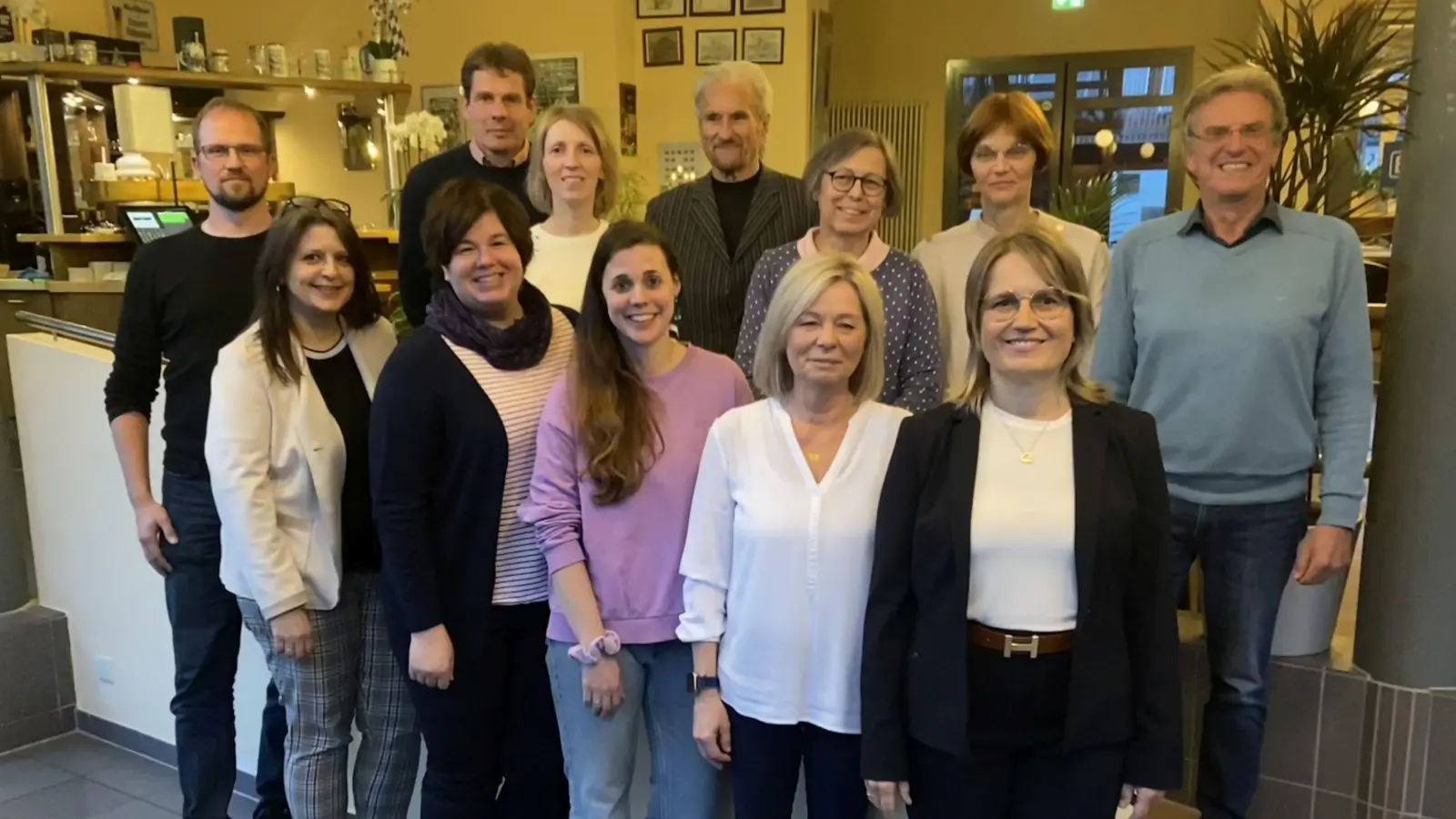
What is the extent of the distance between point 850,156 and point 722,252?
21.0 inches

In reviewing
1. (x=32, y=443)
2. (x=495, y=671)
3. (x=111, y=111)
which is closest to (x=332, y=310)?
(x=495, y=671)

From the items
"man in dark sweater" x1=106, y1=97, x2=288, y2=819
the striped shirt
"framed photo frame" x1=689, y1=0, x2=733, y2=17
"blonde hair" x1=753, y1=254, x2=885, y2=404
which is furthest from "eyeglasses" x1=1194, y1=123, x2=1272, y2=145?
"framed photo frame" x1=689, y1=0, x2=733, y2=17

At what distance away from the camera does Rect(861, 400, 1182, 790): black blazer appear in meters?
1.52

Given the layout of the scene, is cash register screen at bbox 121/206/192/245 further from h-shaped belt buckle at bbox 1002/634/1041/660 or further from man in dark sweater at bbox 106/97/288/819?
h-shaped belt buckle at bbox 1002/634/1041/660

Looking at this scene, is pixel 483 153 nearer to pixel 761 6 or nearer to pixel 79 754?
pixel 79 754

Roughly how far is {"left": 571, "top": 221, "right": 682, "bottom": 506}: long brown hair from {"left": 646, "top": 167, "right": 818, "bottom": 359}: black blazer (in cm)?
69

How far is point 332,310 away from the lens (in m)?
2.09

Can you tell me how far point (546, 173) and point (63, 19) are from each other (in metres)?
6.27

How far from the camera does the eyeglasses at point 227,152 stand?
7.55ft

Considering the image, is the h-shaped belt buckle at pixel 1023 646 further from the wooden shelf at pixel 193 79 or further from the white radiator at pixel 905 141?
the white radiator at pixel 905 141

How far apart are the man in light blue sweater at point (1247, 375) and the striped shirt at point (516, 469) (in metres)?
1.13

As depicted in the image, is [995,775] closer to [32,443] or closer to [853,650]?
[853,650]

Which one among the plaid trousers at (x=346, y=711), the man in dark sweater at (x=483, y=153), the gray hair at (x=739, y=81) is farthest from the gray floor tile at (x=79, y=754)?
the gray hair at (x=739, y=81)

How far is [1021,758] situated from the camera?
158 cm
